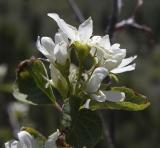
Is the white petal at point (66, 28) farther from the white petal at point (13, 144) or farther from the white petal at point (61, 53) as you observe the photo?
the white petal at point (13, 144)

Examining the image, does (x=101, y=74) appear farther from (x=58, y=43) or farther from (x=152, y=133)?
(x=152, y=133)

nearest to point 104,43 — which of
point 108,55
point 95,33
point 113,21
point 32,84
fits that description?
point 108,55

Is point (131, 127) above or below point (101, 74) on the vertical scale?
below

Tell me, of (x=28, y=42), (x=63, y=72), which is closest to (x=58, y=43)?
(x=63, y=72)

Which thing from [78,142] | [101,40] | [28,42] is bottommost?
[28,42]

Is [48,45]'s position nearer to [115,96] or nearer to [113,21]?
[115,96]

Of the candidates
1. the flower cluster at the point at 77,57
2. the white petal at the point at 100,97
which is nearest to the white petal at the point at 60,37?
the flower cluster at the point at 77,57
